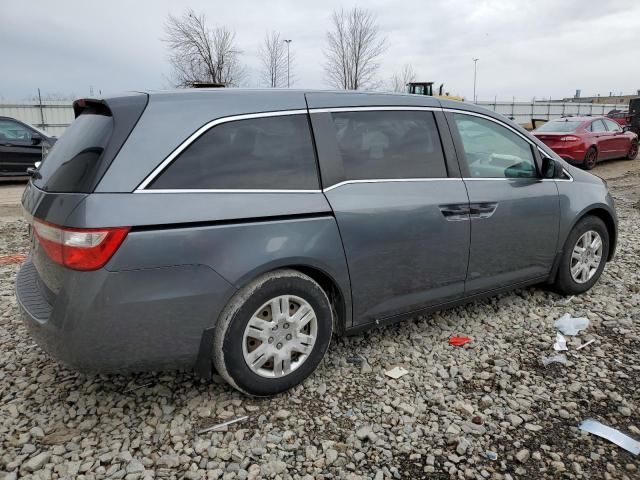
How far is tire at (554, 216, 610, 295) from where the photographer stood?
4079mm

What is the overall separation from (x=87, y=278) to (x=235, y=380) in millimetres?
915

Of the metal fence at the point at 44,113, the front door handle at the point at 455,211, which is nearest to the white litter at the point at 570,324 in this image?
the front door handle at the point at 455,211

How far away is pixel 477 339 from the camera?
11.5 feet

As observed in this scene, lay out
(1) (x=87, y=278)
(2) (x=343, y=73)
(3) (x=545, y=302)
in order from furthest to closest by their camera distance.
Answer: (2) (x=343, y=73)
(3) (x=545, y=302)
(1) (x=87, y=278)

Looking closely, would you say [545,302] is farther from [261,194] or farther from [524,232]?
[261,194]

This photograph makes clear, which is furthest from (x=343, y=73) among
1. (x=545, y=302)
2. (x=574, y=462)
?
(x=574, y=462)

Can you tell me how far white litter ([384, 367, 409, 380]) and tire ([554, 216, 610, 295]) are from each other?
6.12ft

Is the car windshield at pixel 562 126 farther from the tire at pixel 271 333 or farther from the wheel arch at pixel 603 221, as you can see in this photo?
the tire at pixel 271 333

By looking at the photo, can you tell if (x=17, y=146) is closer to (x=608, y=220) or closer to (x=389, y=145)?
(x=389, y=145)

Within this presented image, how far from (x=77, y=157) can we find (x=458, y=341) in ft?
8.75

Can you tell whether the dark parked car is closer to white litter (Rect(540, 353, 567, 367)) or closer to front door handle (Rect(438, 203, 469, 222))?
front door handle (Rect(438, 203, 469, 222))

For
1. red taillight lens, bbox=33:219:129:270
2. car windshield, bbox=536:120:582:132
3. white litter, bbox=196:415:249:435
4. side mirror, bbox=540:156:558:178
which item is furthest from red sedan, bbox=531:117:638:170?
red taillight lens, bbox=33:219:129:270

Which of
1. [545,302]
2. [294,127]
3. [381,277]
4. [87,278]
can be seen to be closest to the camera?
[87,278]

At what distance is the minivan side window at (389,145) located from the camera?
2932 millimetres
